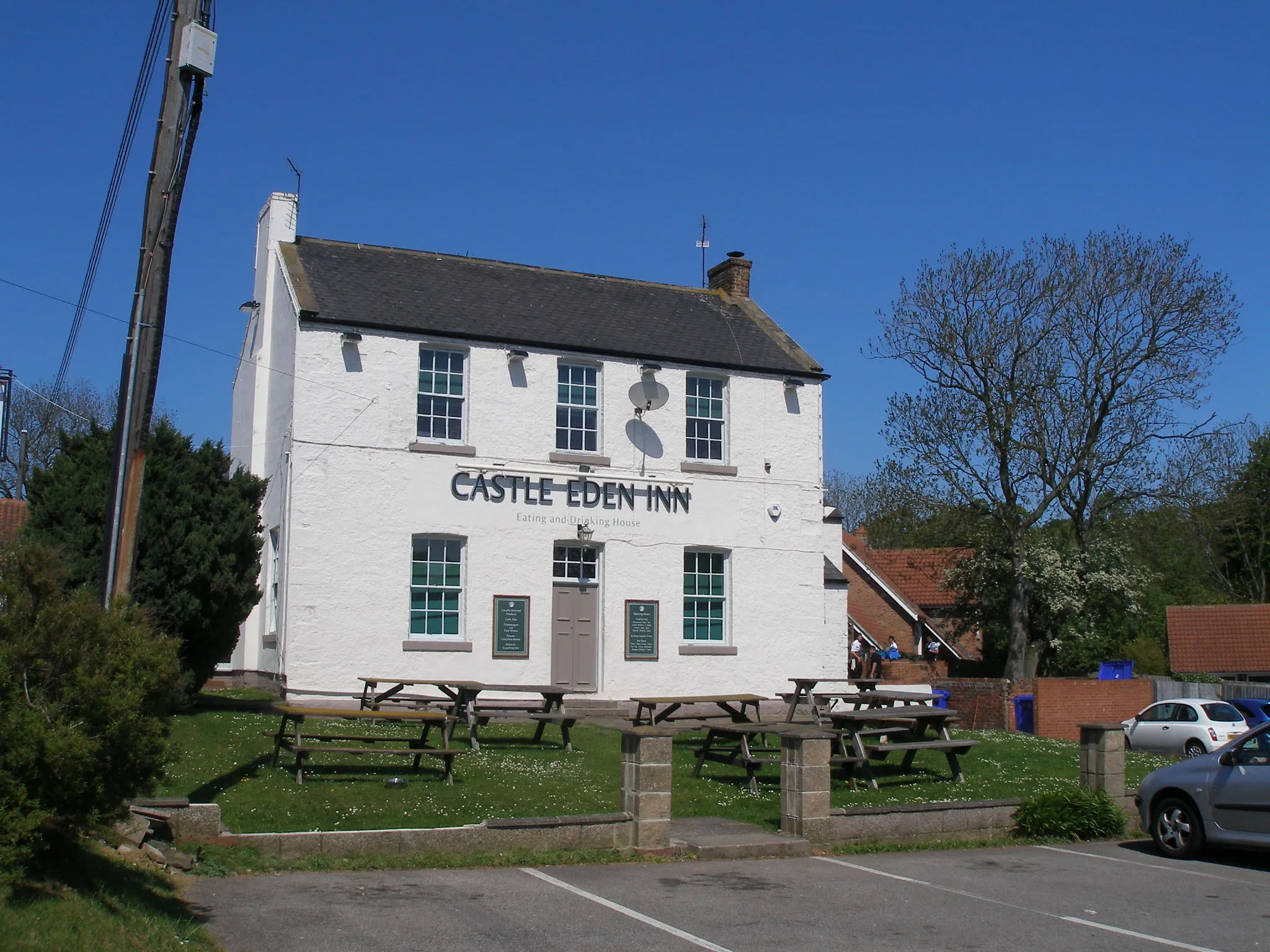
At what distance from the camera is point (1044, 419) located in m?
35.2

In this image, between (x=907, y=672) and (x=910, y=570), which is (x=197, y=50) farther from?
(x=910, y=570)

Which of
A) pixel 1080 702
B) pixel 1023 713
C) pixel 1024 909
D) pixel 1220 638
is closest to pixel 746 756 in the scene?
pixel 1024 909

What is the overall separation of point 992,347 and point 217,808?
28558mm

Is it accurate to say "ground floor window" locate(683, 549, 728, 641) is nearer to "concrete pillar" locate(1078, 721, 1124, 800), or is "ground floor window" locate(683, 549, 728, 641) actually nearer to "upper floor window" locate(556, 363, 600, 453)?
"upper floor window" locate(556, 363, 600, 453)

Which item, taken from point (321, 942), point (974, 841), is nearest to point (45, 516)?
point (321, 942)

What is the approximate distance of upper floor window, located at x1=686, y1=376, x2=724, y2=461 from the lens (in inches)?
941

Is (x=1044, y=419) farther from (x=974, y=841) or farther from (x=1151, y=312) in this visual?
(x=974, y=841)

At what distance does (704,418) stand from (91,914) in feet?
59.1

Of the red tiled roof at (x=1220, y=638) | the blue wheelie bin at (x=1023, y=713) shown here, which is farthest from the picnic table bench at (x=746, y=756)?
the red tiled roof at (x=1220, y=638)

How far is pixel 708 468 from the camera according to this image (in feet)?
77.7

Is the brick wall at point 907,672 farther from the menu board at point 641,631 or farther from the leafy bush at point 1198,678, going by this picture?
the leafy bush at point 1198,678

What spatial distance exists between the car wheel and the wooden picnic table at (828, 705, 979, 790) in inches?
106

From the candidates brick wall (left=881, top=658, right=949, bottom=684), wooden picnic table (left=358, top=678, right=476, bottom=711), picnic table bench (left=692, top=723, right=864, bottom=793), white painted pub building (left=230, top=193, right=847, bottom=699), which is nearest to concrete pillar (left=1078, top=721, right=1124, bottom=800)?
picnic table bench (left=692, top=723, right=864, bottom=793)

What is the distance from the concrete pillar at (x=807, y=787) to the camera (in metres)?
12.2
